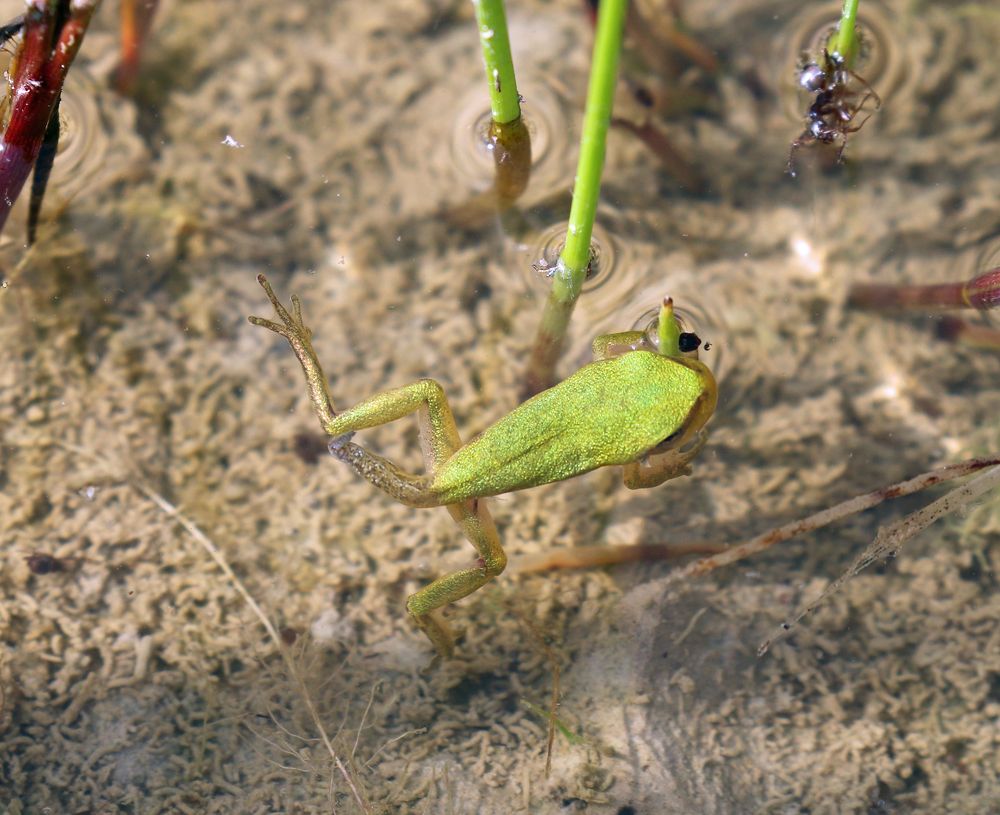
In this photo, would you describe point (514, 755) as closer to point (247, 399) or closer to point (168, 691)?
point (168, 691)

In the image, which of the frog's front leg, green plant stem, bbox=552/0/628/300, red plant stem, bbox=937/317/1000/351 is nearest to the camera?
green plant stem, bbox=552/0/628/300

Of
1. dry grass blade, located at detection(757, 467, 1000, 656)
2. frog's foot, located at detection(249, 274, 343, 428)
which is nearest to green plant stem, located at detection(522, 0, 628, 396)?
frog's foot, located at detection(249, 274, 343, 428)

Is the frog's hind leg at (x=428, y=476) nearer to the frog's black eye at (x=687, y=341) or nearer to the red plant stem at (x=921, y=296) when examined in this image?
the frog's black eye at (x=687, y=341)

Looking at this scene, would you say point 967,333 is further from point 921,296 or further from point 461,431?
point 461,431

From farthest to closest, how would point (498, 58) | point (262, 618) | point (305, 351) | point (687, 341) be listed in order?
point (305, 351)
point (262, 618)
point (687, 341)
point (498, 58)

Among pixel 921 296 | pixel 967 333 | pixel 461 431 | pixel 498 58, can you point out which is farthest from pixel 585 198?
pixel 967 333

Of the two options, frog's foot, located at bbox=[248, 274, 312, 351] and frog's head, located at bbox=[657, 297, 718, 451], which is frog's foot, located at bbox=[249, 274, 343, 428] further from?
frog's head, located at bbox=[657, 297, 718, 451]
